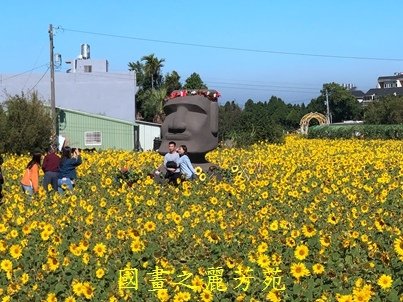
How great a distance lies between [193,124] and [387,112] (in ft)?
179

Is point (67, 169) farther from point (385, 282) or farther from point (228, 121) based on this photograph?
point (228, 121)

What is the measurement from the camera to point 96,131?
129ft

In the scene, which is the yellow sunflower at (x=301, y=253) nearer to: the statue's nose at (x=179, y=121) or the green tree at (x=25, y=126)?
the statue's nose at (x=179, y=121)

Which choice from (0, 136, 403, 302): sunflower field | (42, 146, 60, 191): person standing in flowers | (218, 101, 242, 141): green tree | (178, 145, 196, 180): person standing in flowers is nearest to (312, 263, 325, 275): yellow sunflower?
(0, 136, 403, 302): sunflower field

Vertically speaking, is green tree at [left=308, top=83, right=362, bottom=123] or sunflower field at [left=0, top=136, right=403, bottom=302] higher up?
green tree at [left=308, top=83, right=362, bottom=123]

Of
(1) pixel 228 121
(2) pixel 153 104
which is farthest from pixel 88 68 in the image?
(1) pixel 228 121

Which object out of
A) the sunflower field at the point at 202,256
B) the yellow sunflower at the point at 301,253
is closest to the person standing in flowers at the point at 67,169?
the sunflower field at the point at 202,256

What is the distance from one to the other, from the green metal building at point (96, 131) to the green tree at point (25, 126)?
9549 millimetres

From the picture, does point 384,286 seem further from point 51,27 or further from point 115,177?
point 51,27

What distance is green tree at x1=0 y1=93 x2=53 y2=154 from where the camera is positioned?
27.2 metres

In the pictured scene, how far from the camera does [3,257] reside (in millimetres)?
6020

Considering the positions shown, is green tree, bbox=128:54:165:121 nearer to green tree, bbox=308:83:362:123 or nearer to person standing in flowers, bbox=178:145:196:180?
green tree, bbox=308:83:362:123

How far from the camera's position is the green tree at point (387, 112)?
65125 mm

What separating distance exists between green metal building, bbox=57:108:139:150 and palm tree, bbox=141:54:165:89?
24.1 metres
